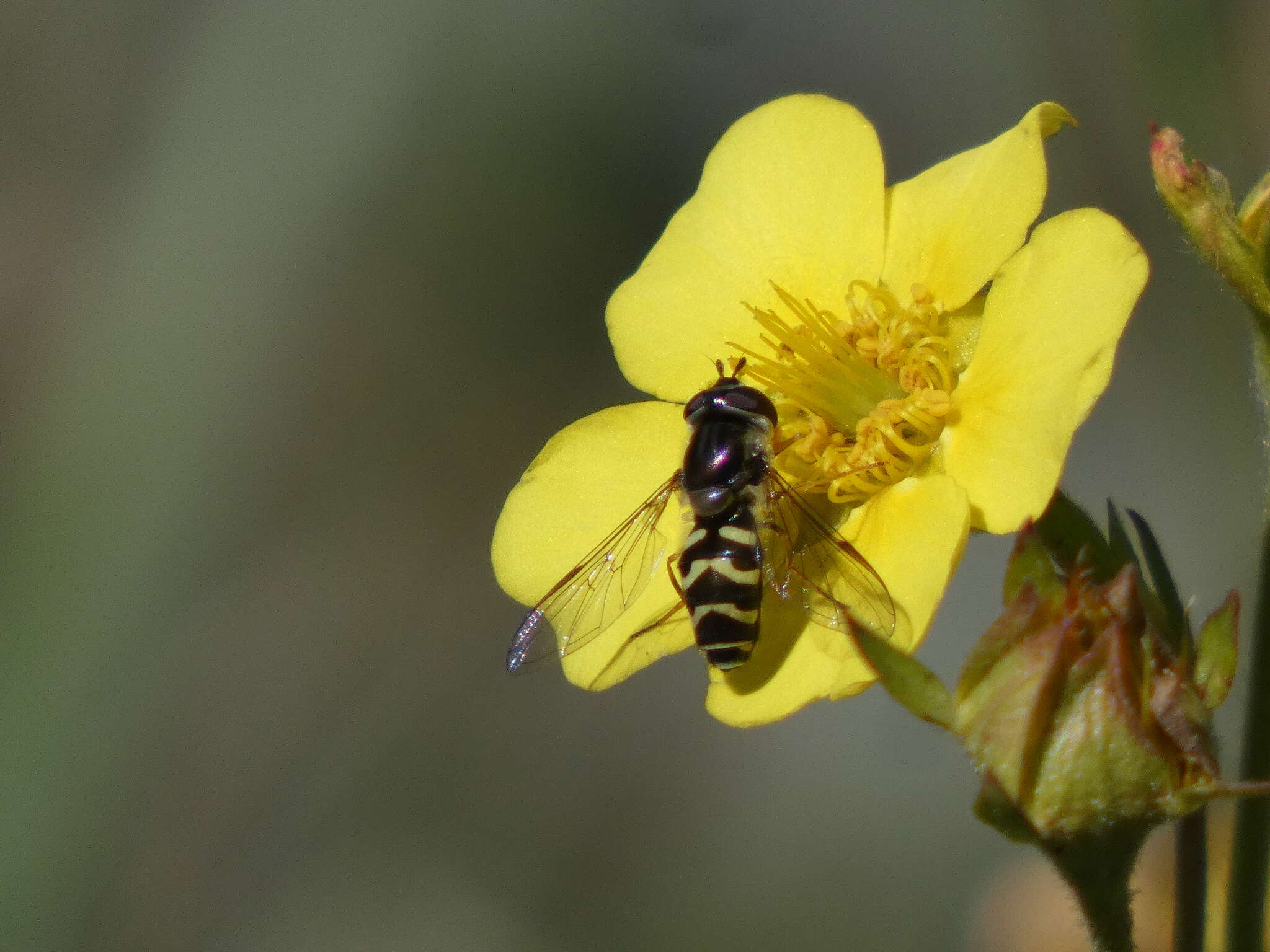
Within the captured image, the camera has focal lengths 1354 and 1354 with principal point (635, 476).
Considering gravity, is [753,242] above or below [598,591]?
above

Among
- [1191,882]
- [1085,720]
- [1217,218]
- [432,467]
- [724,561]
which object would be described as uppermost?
[1217,218]

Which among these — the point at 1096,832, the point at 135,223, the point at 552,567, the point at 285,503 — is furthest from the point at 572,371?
the point at 1096,832

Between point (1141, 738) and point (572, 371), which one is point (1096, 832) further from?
point (572, 371)

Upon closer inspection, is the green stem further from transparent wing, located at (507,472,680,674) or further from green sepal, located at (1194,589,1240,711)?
transparent wing, located at (507,472,680,674)

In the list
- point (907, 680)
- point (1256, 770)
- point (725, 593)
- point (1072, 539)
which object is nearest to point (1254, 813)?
point (1256, 770)

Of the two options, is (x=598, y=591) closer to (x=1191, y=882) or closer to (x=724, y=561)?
(x=724, y=561)

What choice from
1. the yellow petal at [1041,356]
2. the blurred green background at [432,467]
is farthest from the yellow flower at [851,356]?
the blurred green background at [432,467]
